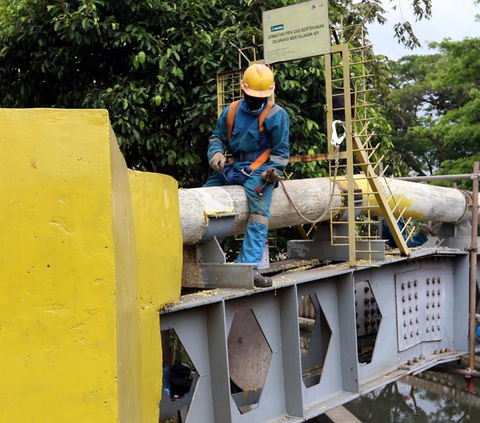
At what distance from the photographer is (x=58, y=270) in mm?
2771

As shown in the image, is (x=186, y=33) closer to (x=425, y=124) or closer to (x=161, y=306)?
(x=161, y=306)

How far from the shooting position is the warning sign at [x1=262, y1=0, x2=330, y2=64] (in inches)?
261

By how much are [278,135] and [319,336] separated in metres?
2.84

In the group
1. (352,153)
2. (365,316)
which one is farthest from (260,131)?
(365,316)

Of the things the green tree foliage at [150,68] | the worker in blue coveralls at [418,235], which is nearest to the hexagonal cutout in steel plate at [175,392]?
the green tree foliage at [150,68]

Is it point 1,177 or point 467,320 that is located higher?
point 1,177

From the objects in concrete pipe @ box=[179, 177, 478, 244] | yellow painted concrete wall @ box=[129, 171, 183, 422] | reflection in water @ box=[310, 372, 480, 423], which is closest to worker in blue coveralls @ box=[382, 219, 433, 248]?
concrete pipe @ box=[179, 177, 478, 244]

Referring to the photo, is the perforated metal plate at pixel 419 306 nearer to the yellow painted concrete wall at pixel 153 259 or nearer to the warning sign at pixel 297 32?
the warning sign at pixel 297 32

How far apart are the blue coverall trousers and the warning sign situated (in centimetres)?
145

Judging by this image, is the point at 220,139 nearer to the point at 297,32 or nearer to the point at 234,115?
the point at 234,115

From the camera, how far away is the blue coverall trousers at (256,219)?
5727 millimetres

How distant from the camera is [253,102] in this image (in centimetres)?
595

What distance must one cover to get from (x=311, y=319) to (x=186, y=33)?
14.0ft

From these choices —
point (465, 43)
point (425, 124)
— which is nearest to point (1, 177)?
point (465, 43)
